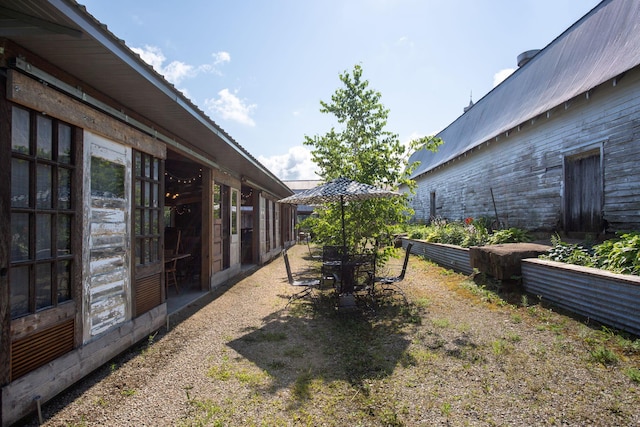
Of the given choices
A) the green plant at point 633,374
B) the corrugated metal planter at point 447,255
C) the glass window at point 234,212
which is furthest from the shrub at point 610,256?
the glass window at point 234,212

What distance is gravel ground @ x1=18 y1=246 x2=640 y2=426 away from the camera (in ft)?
8.50

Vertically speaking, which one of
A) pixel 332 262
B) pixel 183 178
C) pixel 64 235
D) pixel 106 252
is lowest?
pixel 332 262

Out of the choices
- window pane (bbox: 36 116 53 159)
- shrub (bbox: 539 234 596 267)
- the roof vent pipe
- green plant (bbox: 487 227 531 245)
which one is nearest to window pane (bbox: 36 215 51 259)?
window pane (bbox: 36 116 53 159)

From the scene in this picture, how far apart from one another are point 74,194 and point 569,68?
36.7 feet

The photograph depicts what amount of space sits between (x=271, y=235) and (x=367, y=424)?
10.8 m

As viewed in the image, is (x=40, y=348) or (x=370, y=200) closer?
(x=40, y=348)

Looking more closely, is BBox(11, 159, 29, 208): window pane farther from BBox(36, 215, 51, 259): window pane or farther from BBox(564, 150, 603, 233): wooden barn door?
BBox(564, 150, 603, 233): wooden barn door

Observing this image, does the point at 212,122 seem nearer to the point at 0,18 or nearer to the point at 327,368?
the point at 0,18

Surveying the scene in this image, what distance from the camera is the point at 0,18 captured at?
88.6 inches

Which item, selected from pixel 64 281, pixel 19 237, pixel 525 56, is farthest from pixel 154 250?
pixel 525 56

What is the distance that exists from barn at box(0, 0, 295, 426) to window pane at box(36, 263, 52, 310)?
0.01 meters

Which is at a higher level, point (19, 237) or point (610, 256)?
point (19, 237)

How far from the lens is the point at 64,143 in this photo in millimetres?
3094

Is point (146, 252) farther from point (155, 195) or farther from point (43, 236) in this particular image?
point (43, 236)
